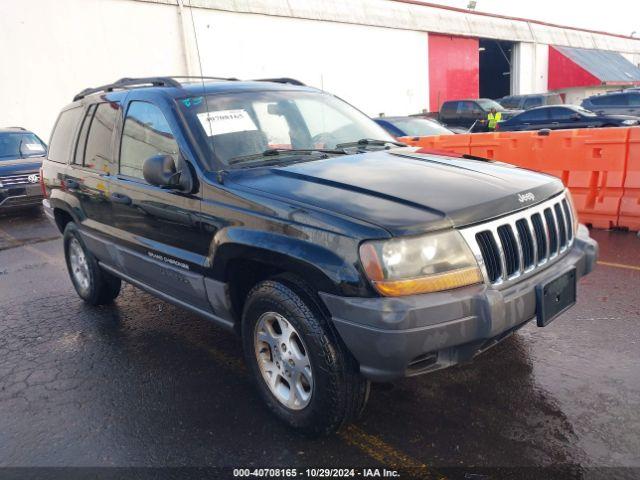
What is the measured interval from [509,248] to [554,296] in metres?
0.38

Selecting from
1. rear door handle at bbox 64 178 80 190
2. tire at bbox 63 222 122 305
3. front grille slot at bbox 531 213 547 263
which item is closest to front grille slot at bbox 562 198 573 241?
front grille slot at bbox 531 213 547 263

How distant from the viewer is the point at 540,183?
3158 mm

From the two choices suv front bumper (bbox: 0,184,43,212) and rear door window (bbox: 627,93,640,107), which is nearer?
suv front bumper (bbox: 0,184,43,212)

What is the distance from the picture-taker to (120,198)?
3975 mm

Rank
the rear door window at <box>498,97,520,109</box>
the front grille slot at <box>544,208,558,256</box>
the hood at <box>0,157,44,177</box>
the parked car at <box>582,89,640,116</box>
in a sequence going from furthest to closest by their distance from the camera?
1. the rear door window at <box>498,97,520,109</box>
2. the parked car at <box>582,89,640,116</box>
3. the hood at <box>0,157,44,177</box>
4. the front grille slot at <box>544,208,558,256</box>

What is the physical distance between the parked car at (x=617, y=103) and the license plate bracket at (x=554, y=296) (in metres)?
17.1

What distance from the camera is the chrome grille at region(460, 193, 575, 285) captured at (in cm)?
261

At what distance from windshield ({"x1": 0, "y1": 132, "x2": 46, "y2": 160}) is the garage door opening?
33.0m

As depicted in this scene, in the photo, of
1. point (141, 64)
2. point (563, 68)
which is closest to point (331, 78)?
point (141, 64)

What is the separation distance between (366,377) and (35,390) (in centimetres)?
243

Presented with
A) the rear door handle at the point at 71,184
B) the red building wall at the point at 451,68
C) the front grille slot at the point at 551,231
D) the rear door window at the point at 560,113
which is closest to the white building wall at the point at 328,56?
the red building wall at the point at 451,68

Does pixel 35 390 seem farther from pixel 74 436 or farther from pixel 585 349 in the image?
pixel 585 349

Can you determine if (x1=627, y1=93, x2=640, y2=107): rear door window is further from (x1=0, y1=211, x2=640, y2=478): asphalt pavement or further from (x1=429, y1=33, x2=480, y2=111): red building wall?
(x1=429, y1=33, x2=480, y2=111): red building wall

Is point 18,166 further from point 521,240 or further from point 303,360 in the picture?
point 521,240
